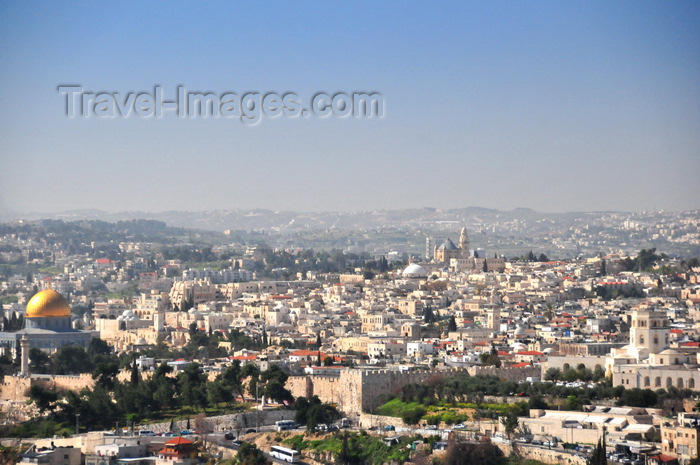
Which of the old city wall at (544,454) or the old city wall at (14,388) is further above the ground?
the old city wall at (544,454)

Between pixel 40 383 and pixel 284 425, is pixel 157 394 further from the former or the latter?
pixel 40 383

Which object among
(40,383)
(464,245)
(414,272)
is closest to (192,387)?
(40,383)

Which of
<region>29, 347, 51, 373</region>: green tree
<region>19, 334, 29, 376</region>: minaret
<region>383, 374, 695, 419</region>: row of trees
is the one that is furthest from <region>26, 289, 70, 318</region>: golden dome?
<region>383, 374, 695, 419</region>: row of trees

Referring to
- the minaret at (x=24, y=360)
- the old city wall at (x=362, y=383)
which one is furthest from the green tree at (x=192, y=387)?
the minaret at (x=24, y=360)

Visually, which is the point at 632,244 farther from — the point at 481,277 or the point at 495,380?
the point at 495,380

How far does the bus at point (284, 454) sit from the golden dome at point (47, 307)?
30.7 m

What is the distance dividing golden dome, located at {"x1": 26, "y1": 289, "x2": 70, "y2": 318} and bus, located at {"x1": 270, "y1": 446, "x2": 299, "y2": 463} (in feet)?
101

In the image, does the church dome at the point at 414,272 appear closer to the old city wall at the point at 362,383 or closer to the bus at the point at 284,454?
the old city wall at the point at 362,383

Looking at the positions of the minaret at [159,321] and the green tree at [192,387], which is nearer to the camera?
the green tree at [192,387]

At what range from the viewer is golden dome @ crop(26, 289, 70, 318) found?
215ft

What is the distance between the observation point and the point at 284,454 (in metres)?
36.3

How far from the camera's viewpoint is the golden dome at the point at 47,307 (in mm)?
65562

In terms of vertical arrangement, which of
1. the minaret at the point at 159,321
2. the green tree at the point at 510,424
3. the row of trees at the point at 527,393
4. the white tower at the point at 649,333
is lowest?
the minaret at the point at 159,321

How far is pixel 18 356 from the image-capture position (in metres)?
57.5
